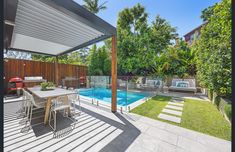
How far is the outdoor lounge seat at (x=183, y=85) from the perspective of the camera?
8959 millimetres

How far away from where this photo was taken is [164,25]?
13.8 m

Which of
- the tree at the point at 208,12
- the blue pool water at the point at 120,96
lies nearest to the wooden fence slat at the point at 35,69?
the blue pool water at the point at 120,96

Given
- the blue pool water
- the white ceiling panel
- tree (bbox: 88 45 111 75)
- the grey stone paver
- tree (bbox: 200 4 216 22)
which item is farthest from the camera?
tree (bbox: 88 45 111 75)

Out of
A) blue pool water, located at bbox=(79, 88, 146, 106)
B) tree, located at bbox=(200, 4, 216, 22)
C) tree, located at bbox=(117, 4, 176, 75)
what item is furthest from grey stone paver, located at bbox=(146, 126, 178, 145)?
tree, located at bbox=(117, 4, 176, 75)

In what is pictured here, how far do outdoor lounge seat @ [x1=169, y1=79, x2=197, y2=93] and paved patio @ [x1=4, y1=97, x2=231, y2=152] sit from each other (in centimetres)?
653

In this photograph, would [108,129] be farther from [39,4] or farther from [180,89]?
[180,89]

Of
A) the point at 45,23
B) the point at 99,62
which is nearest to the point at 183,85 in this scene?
the point at 99,62

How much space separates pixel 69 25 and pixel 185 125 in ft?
15.1

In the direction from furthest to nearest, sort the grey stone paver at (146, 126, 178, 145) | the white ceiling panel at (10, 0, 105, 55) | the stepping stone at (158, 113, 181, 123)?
the stepping stone at (158, 113, 181, 123), the white ceiling panel at (10, 0, 105, 55), the grey stone paver at (146, 126, 178, 145)

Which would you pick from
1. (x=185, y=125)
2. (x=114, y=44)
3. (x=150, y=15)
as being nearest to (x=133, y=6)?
(x=150, y=15)

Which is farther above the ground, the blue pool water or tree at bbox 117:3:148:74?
tree at bbox 117:3:148:74

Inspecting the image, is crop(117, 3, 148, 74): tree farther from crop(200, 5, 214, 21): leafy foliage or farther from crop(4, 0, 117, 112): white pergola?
crop(4, 0, 117, 112): white pergola

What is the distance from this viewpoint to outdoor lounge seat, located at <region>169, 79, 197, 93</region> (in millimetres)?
8959

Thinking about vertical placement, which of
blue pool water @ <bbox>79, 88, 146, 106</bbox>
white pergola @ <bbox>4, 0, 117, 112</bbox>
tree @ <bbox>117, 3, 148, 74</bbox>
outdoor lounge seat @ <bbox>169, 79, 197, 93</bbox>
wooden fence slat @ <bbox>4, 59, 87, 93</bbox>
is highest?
tree @ <bbox>117, 3, 148, 74</bbox>
